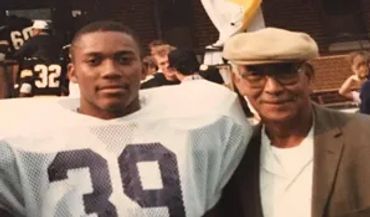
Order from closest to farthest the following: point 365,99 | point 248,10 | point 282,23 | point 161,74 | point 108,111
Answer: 1. point 108,111
2. point 248,10
3. point 365,99
4. point 161,74
5. point 282,23

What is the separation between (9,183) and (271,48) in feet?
3.05

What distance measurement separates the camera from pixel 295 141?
2.88 m

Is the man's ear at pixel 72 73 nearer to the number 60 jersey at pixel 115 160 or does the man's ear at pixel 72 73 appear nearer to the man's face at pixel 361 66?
the number 60 jersey at pixel 115 160

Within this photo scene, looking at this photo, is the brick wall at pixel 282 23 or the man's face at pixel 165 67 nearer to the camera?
the man's face at pixel 165 67

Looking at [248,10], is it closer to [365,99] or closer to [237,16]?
[237,16]

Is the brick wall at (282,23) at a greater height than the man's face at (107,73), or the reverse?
the man's face at (107,73)

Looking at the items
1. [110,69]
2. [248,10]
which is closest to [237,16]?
[248,10]

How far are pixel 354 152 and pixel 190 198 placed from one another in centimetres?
55

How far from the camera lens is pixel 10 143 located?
2740mm

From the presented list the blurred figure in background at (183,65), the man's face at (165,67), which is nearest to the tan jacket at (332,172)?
the blurred figure in background at (183,65)

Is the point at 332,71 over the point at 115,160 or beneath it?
beneath

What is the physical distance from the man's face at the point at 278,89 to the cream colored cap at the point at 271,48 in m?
0.03

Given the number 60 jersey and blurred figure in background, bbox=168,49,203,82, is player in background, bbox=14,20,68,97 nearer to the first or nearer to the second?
blurred figure in background, bbox=168,49,203,82

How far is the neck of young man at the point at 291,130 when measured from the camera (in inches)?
112
